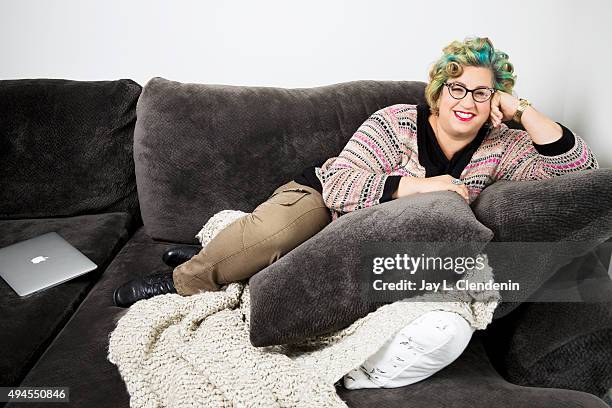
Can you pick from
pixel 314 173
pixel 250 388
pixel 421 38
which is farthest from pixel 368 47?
pixel 250 388

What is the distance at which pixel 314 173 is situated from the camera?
1707 mm

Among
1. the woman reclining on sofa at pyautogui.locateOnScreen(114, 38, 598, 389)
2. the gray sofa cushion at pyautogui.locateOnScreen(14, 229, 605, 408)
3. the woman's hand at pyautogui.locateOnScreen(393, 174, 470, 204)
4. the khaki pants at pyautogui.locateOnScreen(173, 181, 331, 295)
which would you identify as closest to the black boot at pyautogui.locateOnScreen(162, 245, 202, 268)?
the woman reclining on sofa at pyautogui.locateOnScreen(114, 38, 598, 389)

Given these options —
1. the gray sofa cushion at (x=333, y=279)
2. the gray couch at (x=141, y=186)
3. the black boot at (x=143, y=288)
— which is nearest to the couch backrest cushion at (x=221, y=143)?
the gray couch at (x=141, y=186)

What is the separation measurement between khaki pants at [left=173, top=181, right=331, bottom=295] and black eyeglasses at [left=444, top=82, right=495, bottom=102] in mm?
522

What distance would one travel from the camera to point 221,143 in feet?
5.62

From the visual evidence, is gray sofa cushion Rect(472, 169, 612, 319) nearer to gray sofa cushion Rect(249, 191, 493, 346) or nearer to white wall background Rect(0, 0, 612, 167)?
gray sofa cushion Rect(249, 191, 493, 346)

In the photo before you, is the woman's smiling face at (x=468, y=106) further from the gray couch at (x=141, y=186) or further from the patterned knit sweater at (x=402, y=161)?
the gray couch at (x=141, y=186)

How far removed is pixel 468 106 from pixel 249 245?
736mm

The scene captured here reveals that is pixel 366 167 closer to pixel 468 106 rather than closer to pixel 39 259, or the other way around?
pixel 468 106

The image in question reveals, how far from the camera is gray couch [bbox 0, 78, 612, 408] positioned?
1.24 meters

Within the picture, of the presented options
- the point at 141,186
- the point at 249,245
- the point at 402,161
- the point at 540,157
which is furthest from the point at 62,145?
the point at 540,157

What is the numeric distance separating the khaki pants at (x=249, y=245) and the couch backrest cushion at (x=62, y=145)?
1.93 feet

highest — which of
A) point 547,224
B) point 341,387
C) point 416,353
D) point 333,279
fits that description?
point 547,224

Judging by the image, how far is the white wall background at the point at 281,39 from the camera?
202cm
